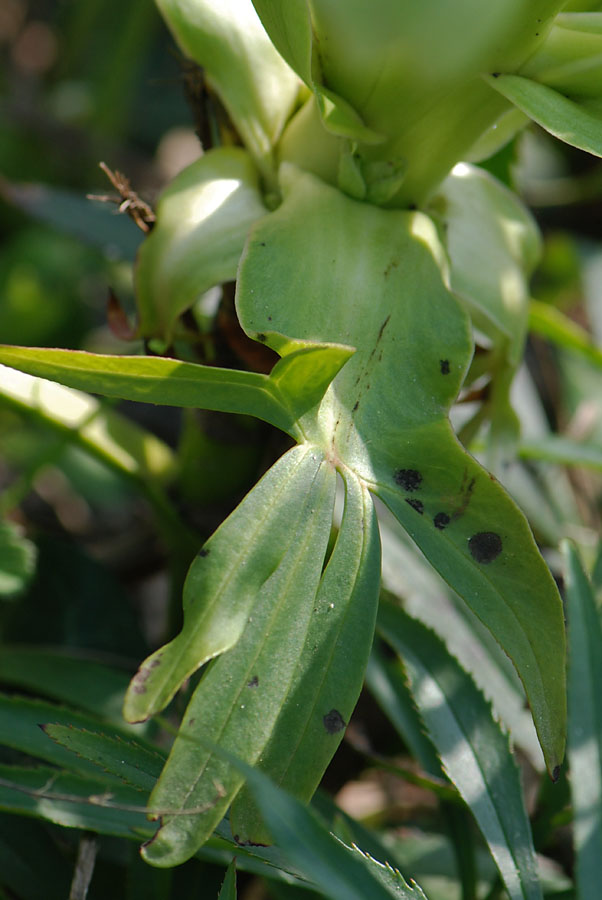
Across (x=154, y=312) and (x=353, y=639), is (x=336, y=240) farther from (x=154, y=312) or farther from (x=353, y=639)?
(x=353, y=639)

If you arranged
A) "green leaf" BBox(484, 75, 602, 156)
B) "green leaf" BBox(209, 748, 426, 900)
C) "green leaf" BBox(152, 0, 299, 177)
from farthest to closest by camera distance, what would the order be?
"green leaf" BBox(152, 0, 299, 177) → "green leaf" BBox(484, 75, 602, 156) → "green leaf" BBox(209, 748, 426, 900)

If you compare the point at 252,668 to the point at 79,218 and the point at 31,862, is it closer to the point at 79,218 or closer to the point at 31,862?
the point at 31,862

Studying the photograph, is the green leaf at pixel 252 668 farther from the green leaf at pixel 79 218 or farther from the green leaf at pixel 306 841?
the green leaf at pixel 79 218

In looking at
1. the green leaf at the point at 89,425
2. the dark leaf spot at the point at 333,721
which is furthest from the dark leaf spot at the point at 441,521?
the green leaf at the point at 89,425

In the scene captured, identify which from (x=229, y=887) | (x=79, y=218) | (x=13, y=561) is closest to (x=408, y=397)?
(x=229, y=887)

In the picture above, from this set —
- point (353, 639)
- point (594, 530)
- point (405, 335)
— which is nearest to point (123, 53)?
point (594, 530)

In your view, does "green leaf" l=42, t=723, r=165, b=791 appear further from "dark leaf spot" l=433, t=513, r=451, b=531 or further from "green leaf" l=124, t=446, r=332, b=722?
"dark leaf spot" l=433, t=513, r=451, b=531

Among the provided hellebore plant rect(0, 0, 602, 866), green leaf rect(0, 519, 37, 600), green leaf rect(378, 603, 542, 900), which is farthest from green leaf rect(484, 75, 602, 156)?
green leaf rect(0, 519, 37, 600)
